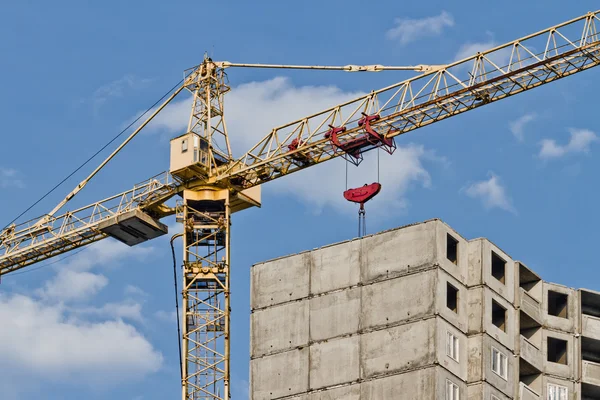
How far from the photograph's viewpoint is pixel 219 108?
150000 millimetres

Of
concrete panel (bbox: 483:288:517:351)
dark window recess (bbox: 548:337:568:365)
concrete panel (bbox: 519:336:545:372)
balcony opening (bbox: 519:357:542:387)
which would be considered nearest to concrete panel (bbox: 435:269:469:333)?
concrete panel (bbox: 483:288:517:351)

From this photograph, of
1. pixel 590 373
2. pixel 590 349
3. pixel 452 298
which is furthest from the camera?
pixel 590 349

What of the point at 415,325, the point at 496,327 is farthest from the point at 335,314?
the point at 496,327

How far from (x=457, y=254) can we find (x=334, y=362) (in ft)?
33.3

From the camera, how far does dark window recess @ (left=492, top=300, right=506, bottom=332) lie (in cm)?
11256

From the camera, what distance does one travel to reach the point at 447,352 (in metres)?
107

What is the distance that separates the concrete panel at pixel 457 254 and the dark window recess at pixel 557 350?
10.5 metres

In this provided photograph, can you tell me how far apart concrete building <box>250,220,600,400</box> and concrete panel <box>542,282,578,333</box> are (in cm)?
8

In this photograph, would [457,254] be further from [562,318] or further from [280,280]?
[280,280]

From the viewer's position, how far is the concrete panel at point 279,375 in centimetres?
11238

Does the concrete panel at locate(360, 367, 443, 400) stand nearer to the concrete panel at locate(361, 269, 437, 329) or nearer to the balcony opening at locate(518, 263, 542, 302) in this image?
the concrete panel at locate(361, 269, 437, 329)

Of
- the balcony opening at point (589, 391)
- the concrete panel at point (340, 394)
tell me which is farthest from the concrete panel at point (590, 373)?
the concrete panel at point (340, 394)

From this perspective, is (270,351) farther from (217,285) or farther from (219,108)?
(219,108)

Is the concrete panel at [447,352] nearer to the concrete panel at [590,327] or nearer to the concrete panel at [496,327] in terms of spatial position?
the concrete panel at [496,327]
